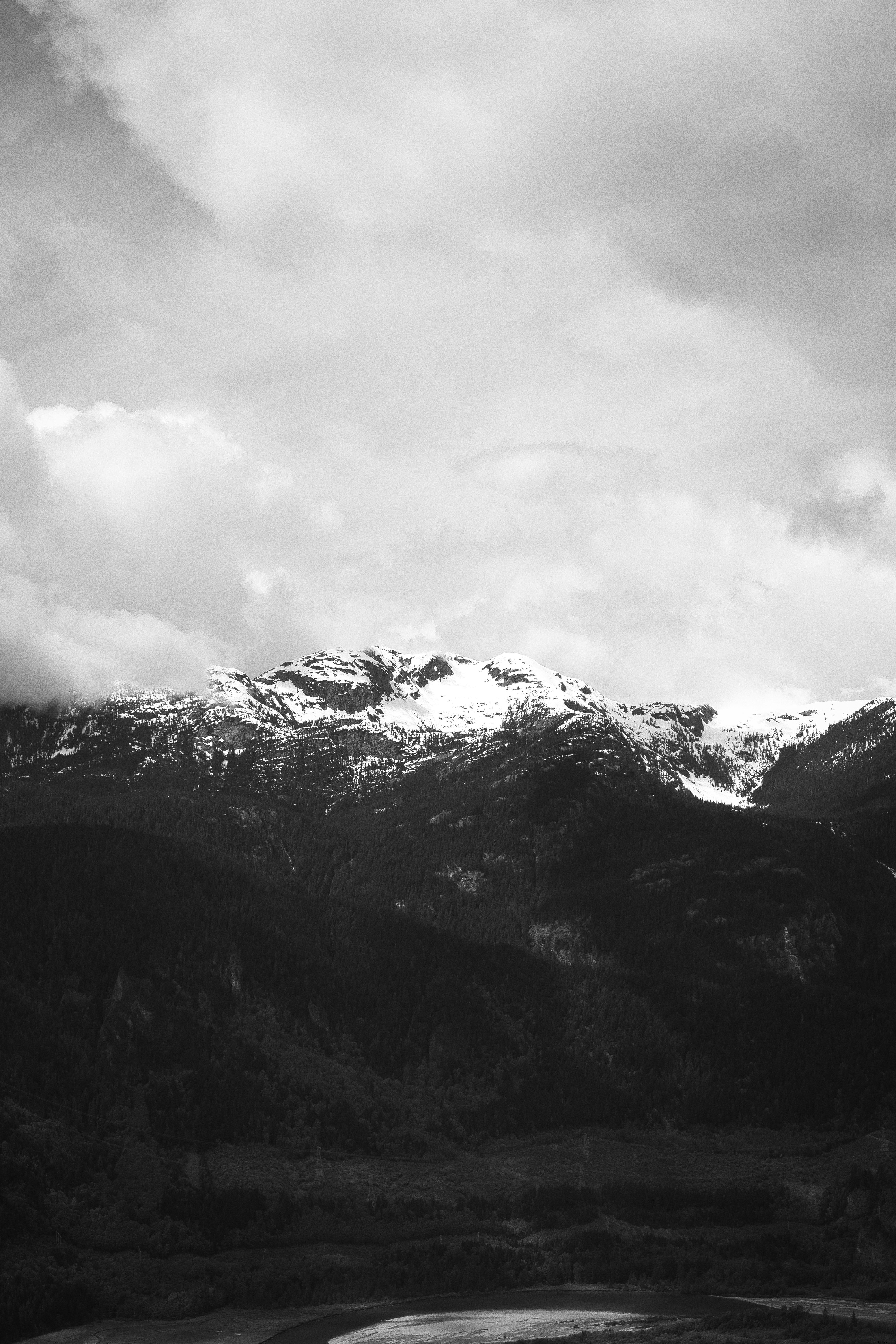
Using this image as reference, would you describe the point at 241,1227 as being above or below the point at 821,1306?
above

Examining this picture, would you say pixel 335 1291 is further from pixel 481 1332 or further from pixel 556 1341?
pixel 556 1341

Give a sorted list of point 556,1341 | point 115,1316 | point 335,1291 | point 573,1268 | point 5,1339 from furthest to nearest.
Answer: point 573,1268
point 335,1291
point 115,1316
point 5,1339
point 556,1341

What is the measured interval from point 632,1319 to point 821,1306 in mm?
24494

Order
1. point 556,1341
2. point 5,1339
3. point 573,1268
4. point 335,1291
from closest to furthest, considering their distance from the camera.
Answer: point 556,1341, point 5,1339, point 335,1291, point 573,1268

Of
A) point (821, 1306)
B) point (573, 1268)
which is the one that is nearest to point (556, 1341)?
point (821, 1306)

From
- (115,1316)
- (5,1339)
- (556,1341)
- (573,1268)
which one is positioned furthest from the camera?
(573,1268)

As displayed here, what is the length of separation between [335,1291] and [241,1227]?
→ 78.2 ft

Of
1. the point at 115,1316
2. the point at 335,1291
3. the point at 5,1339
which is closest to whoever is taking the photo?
the point at 5,1339

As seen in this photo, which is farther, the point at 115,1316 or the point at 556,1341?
the point at 115,1316

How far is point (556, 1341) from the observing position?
142 metres

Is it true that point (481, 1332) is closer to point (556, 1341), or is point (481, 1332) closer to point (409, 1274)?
point (556, 1341)

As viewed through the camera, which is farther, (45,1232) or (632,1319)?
(45,1232)

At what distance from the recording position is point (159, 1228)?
190 metres

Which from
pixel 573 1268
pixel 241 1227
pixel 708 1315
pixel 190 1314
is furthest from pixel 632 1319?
pixel 241 1227
